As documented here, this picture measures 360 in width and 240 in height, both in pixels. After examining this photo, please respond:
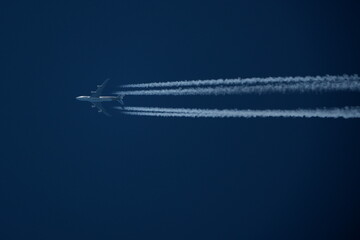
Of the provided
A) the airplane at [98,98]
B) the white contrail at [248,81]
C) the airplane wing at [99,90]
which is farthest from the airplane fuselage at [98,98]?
the white contrail at [248,81]

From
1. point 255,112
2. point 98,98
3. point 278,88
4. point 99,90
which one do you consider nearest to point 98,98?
point 98,98

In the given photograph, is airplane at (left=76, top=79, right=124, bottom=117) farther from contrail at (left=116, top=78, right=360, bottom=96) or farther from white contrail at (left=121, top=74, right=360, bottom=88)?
contrail at (left=116, top=78, right=360, bottom=96)

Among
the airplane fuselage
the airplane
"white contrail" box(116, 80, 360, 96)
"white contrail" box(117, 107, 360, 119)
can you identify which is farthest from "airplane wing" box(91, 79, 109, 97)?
"white contrail" box(116, 80, 360, 96)

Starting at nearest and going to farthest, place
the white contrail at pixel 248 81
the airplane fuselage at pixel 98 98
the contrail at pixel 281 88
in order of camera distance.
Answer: the contrail at pixel 281 88 < the white contrail at pixel 248 81 < the airplane fuselage at pixel 98 98

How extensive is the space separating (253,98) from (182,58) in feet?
35.0

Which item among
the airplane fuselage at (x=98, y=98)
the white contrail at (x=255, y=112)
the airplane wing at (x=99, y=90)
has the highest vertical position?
the airplane wing at (x=99, y=90)

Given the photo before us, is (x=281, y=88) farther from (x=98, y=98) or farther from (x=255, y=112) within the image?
(x=98, y=98)

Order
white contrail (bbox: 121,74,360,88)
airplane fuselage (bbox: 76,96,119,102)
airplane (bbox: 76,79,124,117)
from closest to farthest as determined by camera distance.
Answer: white contrail (bbox: 121,74,360,88), airplane fuselage (bbox: 76,96,119,102), airplane (bbox: 76,79,124,117)

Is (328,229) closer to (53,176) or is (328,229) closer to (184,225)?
(184,225)

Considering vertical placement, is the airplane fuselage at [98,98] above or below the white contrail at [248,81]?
above

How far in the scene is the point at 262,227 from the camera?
1743 inches

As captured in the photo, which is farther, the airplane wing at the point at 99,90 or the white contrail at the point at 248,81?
the airplane wing at the point at 99,90

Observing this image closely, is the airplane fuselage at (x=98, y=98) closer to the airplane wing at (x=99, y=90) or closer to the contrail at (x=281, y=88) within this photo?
the airplane wing at (x=99, y=90)

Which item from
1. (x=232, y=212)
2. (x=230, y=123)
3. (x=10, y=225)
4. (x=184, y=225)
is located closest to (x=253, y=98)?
(x=230, y=123)
